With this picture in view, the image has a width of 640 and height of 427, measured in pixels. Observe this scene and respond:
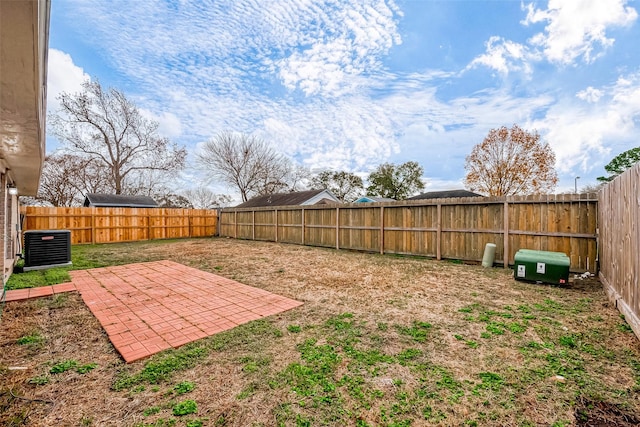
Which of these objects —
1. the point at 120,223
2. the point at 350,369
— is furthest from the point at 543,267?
the point at 120,223

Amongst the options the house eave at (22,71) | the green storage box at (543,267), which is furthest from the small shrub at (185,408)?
the green storage box at (543,267)

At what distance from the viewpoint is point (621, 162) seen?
24406mm

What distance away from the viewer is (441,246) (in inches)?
288

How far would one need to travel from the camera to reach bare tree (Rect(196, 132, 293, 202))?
81.4 ft

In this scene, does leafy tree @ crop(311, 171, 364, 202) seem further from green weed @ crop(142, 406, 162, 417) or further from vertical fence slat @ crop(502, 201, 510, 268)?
green weed @ crop(142, 406, 162, 417)

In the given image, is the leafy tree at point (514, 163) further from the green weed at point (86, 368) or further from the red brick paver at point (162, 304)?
the green weed at point (86, 368)

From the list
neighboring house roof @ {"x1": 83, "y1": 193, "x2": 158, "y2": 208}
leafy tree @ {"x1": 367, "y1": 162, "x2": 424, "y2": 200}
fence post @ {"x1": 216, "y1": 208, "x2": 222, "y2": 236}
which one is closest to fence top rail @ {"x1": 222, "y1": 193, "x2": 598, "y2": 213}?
fence post @ {"x1": 216, "y1": 208, "x2": 222, "y2": 236}

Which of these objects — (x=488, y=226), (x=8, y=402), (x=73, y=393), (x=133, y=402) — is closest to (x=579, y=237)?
(x=488, y=226)

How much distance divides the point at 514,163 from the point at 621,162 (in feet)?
42.2

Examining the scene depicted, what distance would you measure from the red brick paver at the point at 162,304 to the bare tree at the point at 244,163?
20595mm

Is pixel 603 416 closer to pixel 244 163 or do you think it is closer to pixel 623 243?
pixel 623 243

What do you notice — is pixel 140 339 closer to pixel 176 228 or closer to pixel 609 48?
pixel 176 228

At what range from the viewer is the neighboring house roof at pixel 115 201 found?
17.0 meters

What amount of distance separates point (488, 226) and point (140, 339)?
23.1 ft
